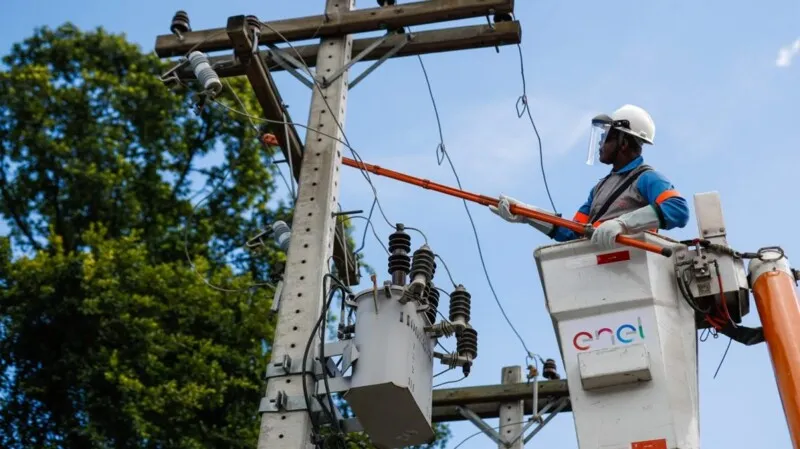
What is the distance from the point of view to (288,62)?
6.85 meters

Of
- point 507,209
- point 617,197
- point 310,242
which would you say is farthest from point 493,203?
point 310,242

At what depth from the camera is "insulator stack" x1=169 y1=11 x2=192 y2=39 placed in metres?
7.16

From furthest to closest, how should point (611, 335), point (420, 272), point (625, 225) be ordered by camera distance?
point (420, 272) → point (625, 225) → point (611, 335)

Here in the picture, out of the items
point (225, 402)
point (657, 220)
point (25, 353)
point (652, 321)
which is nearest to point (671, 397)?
point (652, 321)

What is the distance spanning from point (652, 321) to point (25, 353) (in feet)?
38.5

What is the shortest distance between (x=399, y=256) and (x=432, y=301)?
0.26 meters

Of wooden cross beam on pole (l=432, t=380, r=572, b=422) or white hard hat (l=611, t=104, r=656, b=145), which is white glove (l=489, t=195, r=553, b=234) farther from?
wooden cross beam on pole (l=432, t=380, r=572, b=422)

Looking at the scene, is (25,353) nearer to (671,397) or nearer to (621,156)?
(621,156)

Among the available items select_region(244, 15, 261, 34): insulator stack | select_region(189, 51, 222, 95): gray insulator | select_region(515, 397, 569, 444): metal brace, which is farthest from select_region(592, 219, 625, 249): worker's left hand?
select_region(515, 397, 569, 444): metal brace

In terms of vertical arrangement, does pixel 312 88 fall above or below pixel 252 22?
below

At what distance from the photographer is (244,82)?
17.8 meters

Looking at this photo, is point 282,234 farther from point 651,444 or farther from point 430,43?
point 651,444

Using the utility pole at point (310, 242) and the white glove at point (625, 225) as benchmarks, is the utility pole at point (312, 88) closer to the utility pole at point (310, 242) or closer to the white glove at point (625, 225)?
the utility pole at point (310, 242)

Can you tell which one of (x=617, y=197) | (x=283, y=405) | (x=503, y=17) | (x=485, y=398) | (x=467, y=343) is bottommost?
(x=283, y=405)
